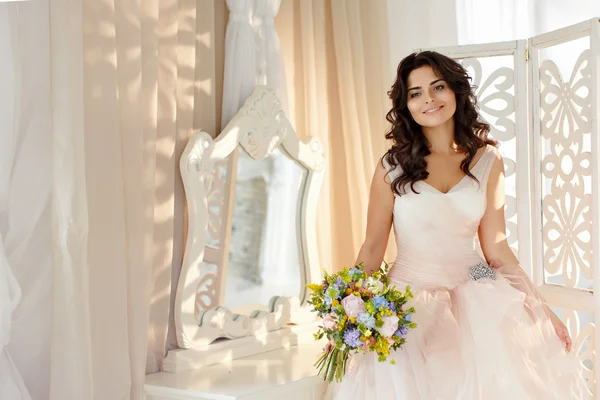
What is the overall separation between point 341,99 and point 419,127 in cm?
91

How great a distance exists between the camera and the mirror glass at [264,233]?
3.20 metres

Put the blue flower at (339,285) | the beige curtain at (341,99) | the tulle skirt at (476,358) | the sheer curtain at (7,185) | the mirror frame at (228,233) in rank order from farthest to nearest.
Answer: the beige curtain at (341,99) → the mirror frame at (228,233) → the blue flower at (339,285) → the tulle skirt at (476,358) → the sheer curtain at (7,185)

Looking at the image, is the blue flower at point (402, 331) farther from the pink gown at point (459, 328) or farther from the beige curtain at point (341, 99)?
the beige curtain at point (341, 99)

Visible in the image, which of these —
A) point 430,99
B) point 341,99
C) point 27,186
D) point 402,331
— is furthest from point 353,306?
point 341,99

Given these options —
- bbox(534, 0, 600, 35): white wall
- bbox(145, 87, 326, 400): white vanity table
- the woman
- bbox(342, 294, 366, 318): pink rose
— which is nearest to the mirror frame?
bbox(145, 87, 326, 400): white vanity table

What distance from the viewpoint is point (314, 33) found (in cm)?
376

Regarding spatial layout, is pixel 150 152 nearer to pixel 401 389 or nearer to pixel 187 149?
pixel 187 149

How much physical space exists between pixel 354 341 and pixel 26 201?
1.07m

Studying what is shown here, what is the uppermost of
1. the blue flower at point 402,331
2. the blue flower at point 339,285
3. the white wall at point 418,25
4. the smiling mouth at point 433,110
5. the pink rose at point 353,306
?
the white wall at point 418,25

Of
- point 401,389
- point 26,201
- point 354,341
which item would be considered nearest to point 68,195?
point 26,201

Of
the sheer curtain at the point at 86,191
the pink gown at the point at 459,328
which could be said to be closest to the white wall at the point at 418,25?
the pink gown at the point at 459,328

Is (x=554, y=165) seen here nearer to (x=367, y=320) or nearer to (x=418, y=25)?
(x=418, y=25)

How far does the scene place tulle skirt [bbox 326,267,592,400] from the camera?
7.46ft

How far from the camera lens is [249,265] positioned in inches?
128
